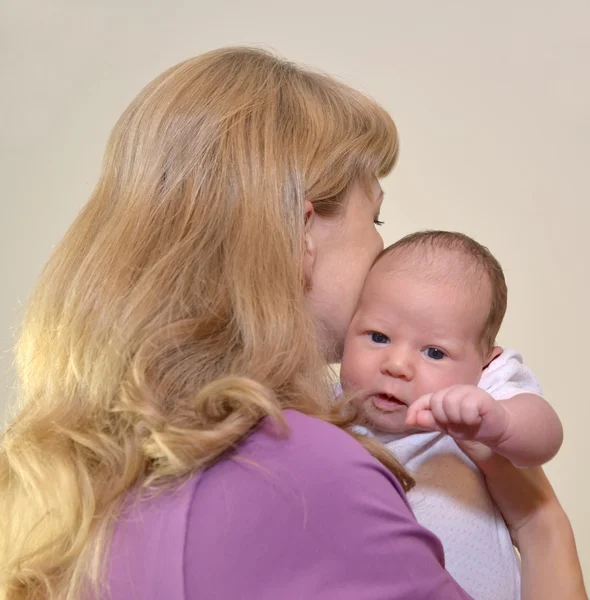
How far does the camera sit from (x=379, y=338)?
4.44 feet

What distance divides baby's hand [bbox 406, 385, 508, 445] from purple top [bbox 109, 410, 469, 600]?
16cm

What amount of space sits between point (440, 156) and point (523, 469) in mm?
1334

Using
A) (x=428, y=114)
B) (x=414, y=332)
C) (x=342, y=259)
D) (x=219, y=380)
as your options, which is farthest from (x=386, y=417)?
(x=428, y=114)

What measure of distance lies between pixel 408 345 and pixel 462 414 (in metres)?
0.25

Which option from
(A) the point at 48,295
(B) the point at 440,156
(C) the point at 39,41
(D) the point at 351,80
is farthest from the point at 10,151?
(A) the point at 48,295

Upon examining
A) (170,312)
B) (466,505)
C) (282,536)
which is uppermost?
(170,312)

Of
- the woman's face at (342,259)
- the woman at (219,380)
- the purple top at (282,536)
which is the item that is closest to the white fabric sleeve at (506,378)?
the woman at (219,380)

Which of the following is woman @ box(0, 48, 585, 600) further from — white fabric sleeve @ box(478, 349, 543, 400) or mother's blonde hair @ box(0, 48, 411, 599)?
white fabric sleeve @ box(478, 349, 543, 400)

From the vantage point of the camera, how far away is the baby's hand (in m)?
1.10

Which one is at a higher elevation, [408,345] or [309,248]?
[309,248]

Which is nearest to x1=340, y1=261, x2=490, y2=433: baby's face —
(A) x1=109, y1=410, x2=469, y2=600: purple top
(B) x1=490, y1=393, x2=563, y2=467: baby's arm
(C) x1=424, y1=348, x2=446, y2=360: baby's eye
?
(C) x1=424, y1=348, x2=446, y2=360: baby's eye

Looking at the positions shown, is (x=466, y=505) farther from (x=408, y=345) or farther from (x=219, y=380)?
(x=219, y=380)

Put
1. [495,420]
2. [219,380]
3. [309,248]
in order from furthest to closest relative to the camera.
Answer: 1. [309,248]
2. [495,420]
3. [219,380]

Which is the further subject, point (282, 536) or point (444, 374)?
point (444, 374)
